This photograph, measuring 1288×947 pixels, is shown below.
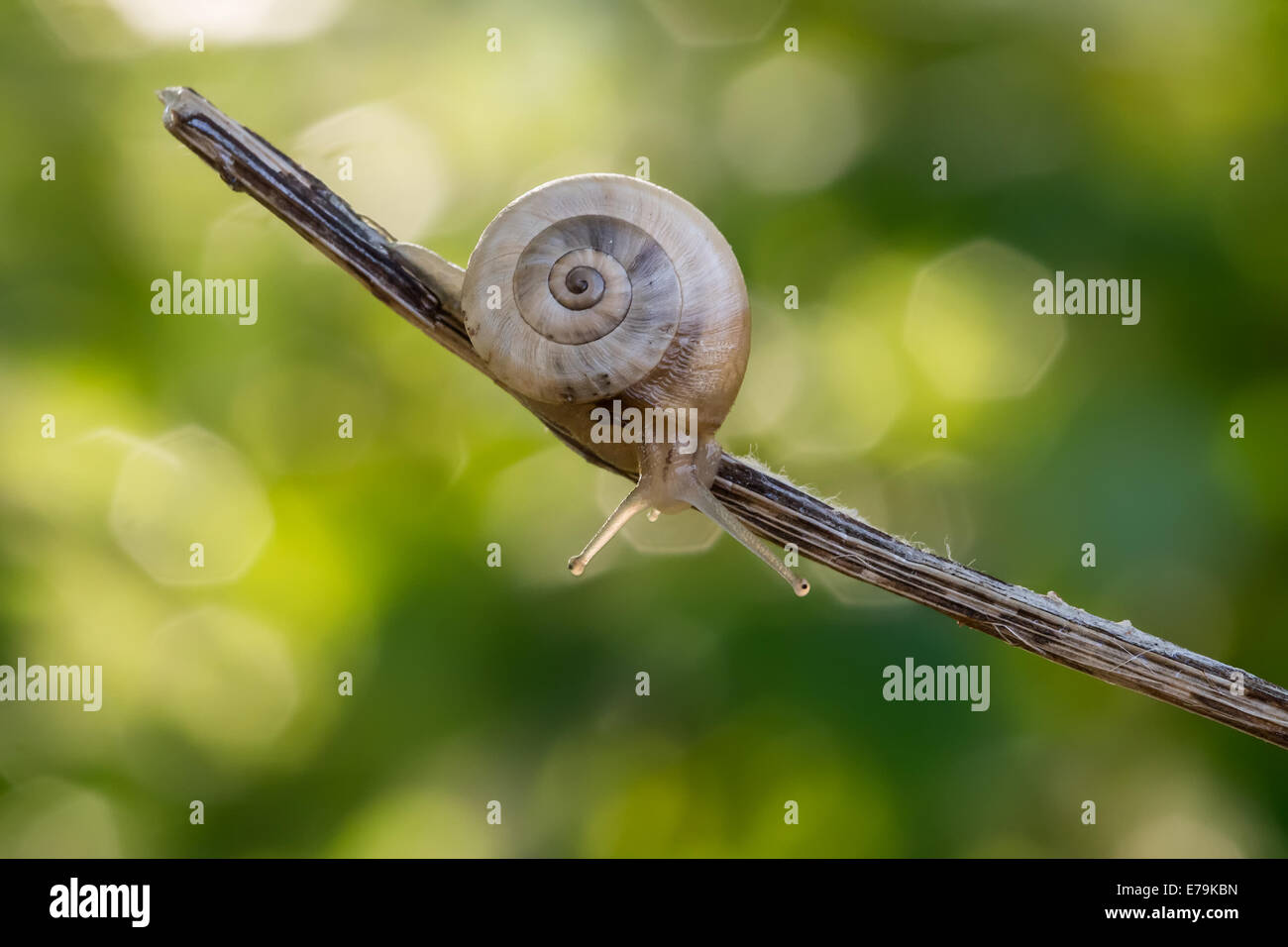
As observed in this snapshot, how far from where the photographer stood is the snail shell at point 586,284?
1.35 metres

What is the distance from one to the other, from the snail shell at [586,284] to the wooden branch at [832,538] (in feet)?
0.32

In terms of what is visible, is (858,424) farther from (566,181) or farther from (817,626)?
(566,181)

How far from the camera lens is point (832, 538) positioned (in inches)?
53.1

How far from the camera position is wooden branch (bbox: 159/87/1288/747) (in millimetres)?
1335

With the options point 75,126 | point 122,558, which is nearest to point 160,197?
point 75,126

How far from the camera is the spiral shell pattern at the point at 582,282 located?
53.3 inches

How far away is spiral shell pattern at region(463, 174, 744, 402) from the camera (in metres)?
1.35

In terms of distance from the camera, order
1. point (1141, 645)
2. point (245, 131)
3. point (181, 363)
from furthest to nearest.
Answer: point (181, 363) < point (245, 131) < point (1141, 645)

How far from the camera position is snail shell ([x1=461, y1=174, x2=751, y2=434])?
1.35m

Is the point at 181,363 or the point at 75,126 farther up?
the point at 75,126

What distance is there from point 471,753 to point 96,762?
109 cm

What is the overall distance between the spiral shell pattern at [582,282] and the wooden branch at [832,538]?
3.8 inches

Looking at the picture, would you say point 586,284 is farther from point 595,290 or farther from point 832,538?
point 832,538

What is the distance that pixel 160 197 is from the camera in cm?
313
